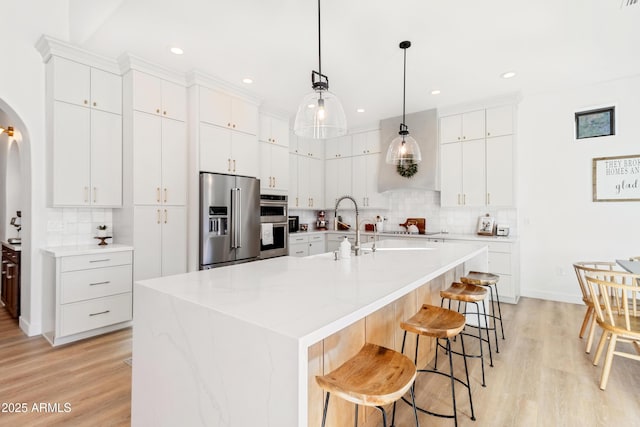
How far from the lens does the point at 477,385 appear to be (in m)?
2.24

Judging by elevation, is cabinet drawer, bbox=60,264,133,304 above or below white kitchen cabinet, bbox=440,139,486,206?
below

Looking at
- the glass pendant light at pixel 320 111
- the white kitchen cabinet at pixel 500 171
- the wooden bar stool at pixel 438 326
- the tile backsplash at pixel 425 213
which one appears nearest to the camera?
the wooden bar stool at pixel 438 326

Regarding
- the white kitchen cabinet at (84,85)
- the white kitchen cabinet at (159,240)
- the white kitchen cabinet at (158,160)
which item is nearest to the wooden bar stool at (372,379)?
the white kitchen cabinet at (159,240)

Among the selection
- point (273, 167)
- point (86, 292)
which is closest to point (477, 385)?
point (86, 292)

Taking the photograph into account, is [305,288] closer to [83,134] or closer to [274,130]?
[83,134]

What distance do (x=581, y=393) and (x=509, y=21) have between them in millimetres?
2834

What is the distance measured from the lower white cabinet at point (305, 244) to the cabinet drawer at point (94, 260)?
245 centimetres

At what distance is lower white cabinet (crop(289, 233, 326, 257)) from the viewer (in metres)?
5.22

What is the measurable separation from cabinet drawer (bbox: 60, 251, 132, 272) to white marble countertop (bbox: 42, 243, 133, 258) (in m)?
0.04

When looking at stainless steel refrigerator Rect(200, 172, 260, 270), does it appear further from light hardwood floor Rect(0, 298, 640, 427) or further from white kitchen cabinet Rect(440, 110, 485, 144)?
white kitchen cabinet Rect(440, 110, 485, 144)

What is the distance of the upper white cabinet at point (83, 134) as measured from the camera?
3037mm

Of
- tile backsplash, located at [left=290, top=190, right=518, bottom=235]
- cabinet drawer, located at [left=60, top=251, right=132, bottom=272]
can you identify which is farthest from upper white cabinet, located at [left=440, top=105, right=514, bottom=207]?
cabinet drawer, located at [left=60, top=251, right=132, bottom=272]

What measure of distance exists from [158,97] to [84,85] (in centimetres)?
66

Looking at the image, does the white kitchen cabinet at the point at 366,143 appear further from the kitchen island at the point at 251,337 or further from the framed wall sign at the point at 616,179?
the kitchen island at the point at 251,337
